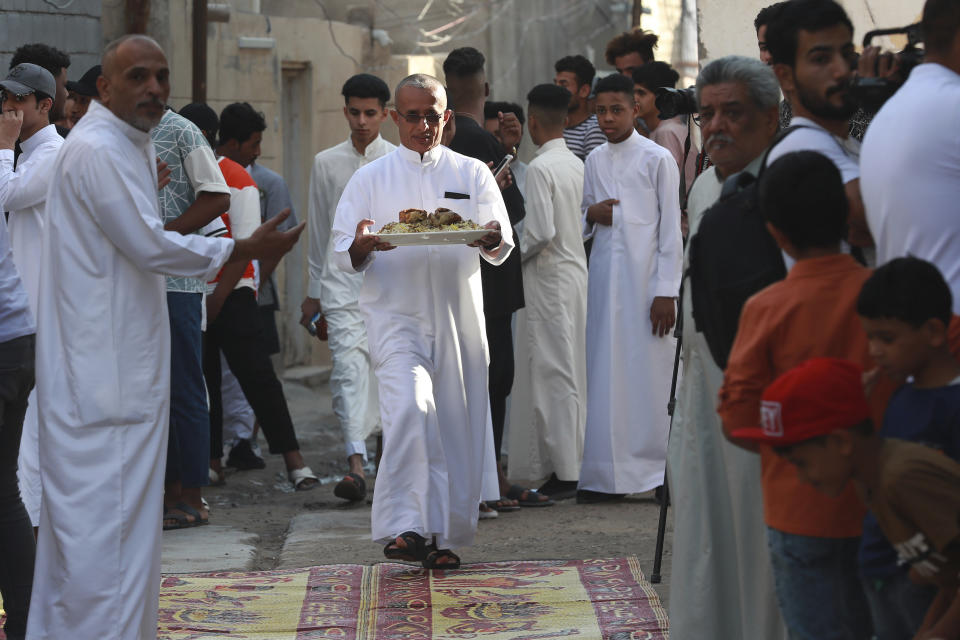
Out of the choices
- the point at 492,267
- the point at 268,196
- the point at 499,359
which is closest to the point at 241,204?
the point at 268,196

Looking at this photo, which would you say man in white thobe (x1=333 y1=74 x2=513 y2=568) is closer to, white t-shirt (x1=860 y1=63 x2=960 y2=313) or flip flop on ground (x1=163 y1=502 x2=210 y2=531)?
flip flop on ground (x1=163 y1=502 x2=210 y2=531)

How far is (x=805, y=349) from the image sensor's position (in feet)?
10.2

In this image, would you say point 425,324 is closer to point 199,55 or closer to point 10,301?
point 10,301

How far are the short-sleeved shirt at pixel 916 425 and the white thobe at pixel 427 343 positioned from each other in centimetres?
324

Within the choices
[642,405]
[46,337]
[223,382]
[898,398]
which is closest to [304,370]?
[223,382]

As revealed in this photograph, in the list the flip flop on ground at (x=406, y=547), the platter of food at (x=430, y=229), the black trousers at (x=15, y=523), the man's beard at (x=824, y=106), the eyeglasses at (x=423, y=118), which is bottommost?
the flip flop on ground at (x=406, y=547)

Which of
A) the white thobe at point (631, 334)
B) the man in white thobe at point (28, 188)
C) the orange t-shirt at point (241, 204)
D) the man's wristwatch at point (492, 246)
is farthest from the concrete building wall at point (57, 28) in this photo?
the man's wristwatch at point (492, 246)

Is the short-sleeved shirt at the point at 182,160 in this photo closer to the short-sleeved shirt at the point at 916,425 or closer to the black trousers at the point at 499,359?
the black trousers at the point at 499,359

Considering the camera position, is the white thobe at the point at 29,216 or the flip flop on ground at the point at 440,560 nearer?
the white thobe at the point at 29,216

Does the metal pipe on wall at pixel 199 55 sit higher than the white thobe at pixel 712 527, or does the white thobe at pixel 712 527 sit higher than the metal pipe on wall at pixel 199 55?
the metal pipe on wall at pixel 199 55

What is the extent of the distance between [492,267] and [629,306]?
0.84 meters

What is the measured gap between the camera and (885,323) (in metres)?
2.91

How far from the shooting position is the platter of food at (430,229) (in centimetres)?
597

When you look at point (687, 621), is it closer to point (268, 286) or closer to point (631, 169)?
point (631, 169)
